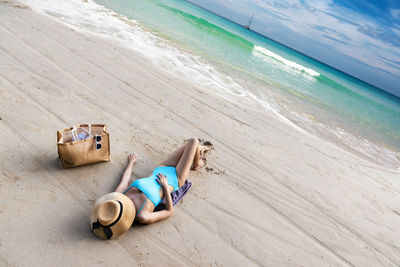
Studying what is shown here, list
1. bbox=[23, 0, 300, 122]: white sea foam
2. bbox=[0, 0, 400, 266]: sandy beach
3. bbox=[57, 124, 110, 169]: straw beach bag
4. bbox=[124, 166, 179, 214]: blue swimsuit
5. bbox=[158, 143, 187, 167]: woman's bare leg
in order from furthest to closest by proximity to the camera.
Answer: bbox=[23, 0, 300, 122]: white sea foam < bbox=[158, 143, 187, 167]: woman's bare leg < bbox=[57, 124, 110, 169]: straw beach bag < bbox=[124, 166, 179, 214]: blue swimsuit < bbox=[0, 0, 400, 266]: sandy beach

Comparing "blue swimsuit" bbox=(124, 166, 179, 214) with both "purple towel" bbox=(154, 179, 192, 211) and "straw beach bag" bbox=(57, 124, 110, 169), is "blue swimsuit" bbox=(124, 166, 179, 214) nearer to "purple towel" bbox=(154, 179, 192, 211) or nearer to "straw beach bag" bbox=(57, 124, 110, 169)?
"purple towel" bbox=(154, 179, 192, 211)

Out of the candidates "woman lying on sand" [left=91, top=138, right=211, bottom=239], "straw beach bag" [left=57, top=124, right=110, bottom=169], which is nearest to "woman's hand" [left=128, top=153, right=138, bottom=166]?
"woman lying on sand" [left=91, top=138, right=211, bottom=239]

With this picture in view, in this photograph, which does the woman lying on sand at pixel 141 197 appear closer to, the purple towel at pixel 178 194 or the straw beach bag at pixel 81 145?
the purple towel at pixel 178 194

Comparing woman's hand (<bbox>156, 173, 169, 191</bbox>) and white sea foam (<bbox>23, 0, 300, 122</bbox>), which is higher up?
white sea foam (<bbox>23, 0, 300, 122</bbox>)

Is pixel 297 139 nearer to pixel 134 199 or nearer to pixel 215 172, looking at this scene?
pixel 215 172

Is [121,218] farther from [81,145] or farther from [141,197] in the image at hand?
[81,145]

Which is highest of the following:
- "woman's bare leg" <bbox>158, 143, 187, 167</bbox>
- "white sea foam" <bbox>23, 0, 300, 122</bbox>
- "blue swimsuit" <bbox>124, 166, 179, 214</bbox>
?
Result: "white sea foam" <bbox>23, 0, 300, 122</bbox>

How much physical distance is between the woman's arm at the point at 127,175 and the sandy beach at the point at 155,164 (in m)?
0.15

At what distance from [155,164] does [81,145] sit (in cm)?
111

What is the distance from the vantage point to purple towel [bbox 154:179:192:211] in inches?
112

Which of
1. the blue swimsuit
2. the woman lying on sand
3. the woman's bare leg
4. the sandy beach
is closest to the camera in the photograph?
the woman lying on sand

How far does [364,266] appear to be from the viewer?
3.13 metres

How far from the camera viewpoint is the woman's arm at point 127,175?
9.24 feet

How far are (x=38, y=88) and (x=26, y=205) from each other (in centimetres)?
258
